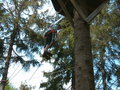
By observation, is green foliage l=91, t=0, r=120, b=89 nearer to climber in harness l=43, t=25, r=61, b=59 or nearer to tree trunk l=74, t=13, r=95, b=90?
climber in harness l=43, t=25, r=61, b=59

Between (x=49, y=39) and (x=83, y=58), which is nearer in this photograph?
(x=83, y=58)

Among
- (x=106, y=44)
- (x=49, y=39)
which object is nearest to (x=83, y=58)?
(x=49, y=39)

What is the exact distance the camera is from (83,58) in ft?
9.54

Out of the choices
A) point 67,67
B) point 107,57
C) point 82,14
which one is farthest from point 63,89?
point 82,14

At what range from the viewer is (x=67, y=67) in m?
11.4

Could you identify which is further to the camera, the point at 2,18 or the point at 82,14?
the point at 2,18

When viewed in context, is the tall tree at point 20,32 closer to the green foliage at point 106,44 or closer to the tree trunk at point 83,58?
the green foliage at point 106,44

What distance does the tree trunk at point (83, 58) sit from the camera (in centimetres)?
268

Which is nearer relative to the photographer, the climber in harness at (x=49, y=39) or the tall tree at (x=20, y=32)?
the climber in harness at (x=49, y=39)

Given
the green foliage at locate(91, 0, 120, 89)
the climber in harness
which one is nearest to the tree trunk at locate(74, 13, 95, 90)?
the climber in harness

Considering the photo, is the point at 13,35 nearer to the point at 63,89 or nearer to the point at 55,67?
the point at 55,67

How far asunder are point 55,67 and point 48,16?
302 cm

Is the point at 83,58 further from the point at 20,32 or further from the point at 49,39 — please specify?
the point at 20,32

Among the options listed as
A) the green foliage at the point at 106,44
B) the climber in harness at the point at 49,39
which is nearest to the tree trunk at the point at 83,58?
the climber in harness at the point at 49,39
